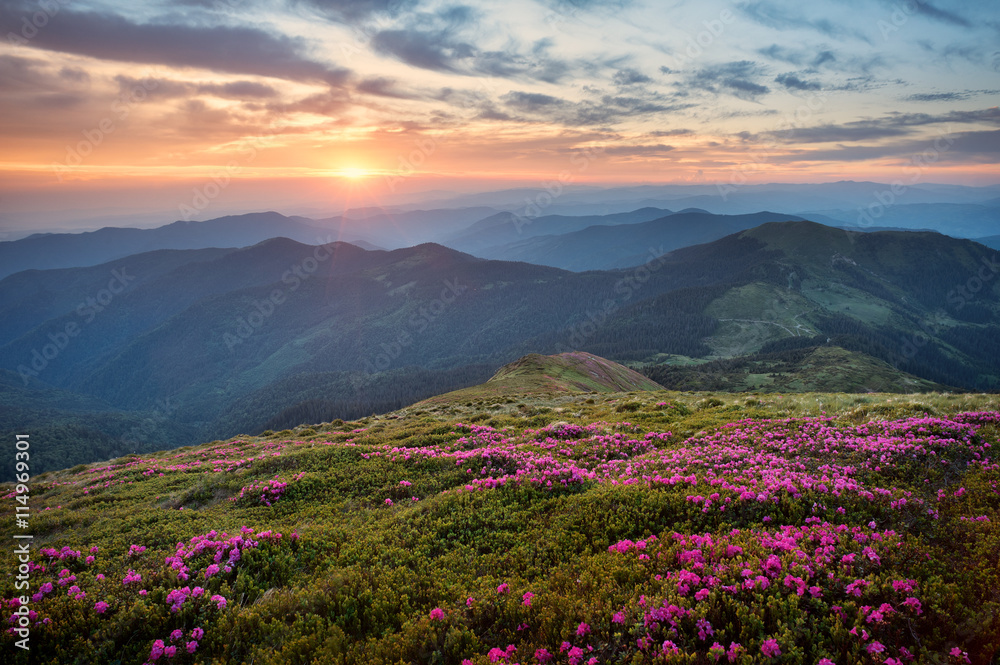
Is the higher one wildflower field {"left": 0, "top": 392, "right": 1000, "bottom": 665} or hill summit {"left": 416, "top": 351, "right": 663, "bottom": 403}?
wildflower field {"left": 0, "top": 392, "right": 1000, "bottom": 665}

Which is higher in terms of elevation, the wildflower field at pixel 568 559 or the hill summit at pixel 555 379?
the wildflower field at pixel 568 559

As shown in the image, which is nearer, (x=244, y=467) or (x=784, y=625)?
(x=784, y=625)

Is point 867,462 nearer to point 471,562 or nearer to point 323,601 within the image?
point 471,562

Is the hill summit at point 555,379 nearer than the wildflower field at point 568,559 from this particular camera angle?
No

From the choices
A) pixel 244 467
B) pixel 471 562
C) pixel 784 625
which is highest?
pixel 784 625

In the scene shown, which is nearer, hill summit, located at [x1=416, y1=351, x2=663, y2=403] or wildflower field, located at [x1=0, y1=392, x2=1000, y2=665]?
wildflower field, located at [x1=0, y1=392, x2=1000, y2=665]

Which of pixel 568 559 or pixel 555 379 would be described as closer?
pixel 568 559

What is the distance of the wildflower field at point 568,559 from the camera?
22.9 feet

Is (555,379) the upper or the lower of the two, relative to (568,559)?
lower

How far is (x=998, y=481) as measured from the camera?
33.9 ft

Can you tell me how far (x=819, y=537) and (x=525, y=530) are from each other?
22.2 ft

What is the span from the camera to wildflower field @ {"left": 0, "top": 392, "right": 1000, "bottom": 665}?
699 centimetres

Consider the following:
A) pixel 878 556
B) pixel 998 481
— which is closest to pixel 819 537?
pixel 878 556

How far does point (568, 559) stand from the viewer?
10266mm
